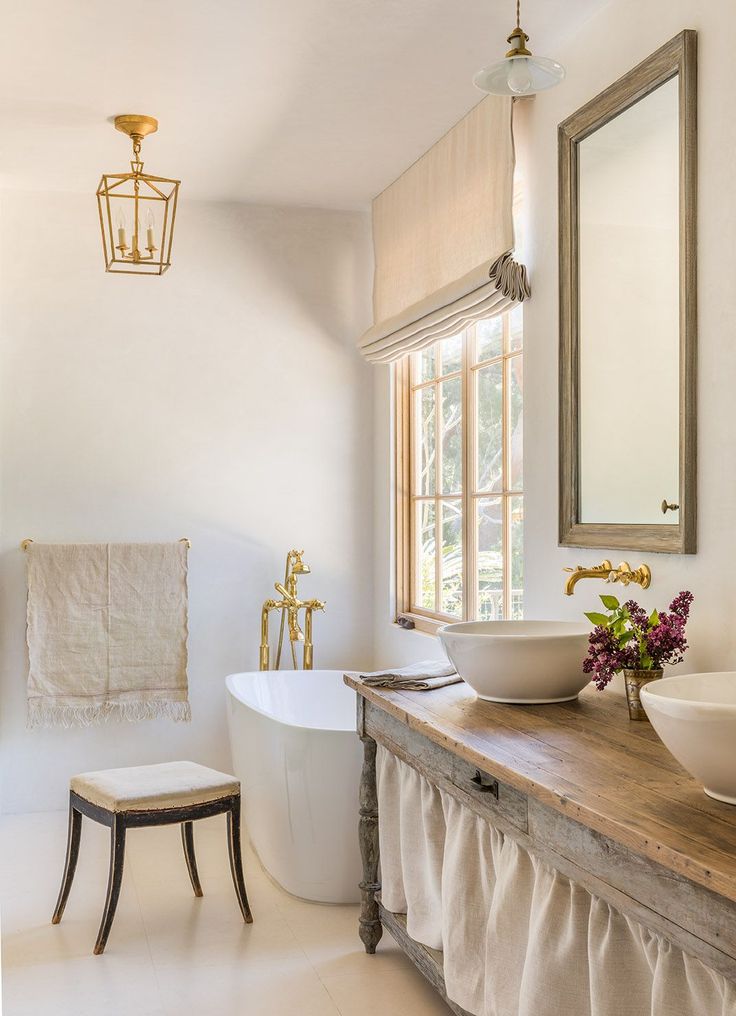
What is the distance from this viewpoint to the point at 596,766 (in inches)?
66.8

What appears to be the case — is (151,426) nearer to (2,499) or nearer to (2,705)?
(2,499)

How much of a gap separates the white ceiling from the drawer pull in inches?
71.6

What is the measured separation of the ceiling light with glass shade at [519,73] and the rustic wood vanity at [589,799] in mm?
1258

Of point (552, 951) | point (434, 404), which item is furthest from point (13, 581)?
point (552, 951)

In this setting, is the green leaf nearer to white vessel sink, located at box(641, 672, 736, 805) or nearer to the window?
white vessel sink, located at box(641, 672, 736, 805)

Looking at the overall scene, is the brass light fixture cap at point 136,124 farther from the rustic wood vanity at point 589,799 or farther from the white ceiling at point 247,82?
the rustic wood vanity at point 589,799

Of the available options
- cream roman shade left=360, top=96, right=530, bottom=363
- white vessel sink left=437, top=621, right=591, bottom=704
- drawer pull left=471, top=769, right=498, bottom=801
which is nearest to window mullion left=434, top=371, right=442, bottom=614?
cream roman shade left=360, top=96, right=530, bottom=363

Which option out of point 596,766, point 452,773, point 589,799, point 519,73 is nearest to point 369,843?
point 452,773

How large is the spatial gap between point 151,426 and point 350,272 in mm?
1058

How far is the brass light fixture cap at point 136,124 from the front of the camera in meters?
3.23

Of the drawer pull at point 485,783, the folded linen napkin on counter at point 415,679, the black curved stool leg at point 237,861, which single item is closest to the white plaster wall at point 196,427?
the black curved stool leg at point 237,861

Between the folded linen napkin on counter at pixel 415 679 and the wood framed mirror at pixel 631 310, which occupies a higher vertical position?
the wood framed mirror at pixel 631 310

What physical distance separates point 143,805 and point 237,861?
34cm

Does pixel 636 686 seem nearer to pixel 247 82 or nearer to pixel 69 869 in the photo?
pixel 69 869
